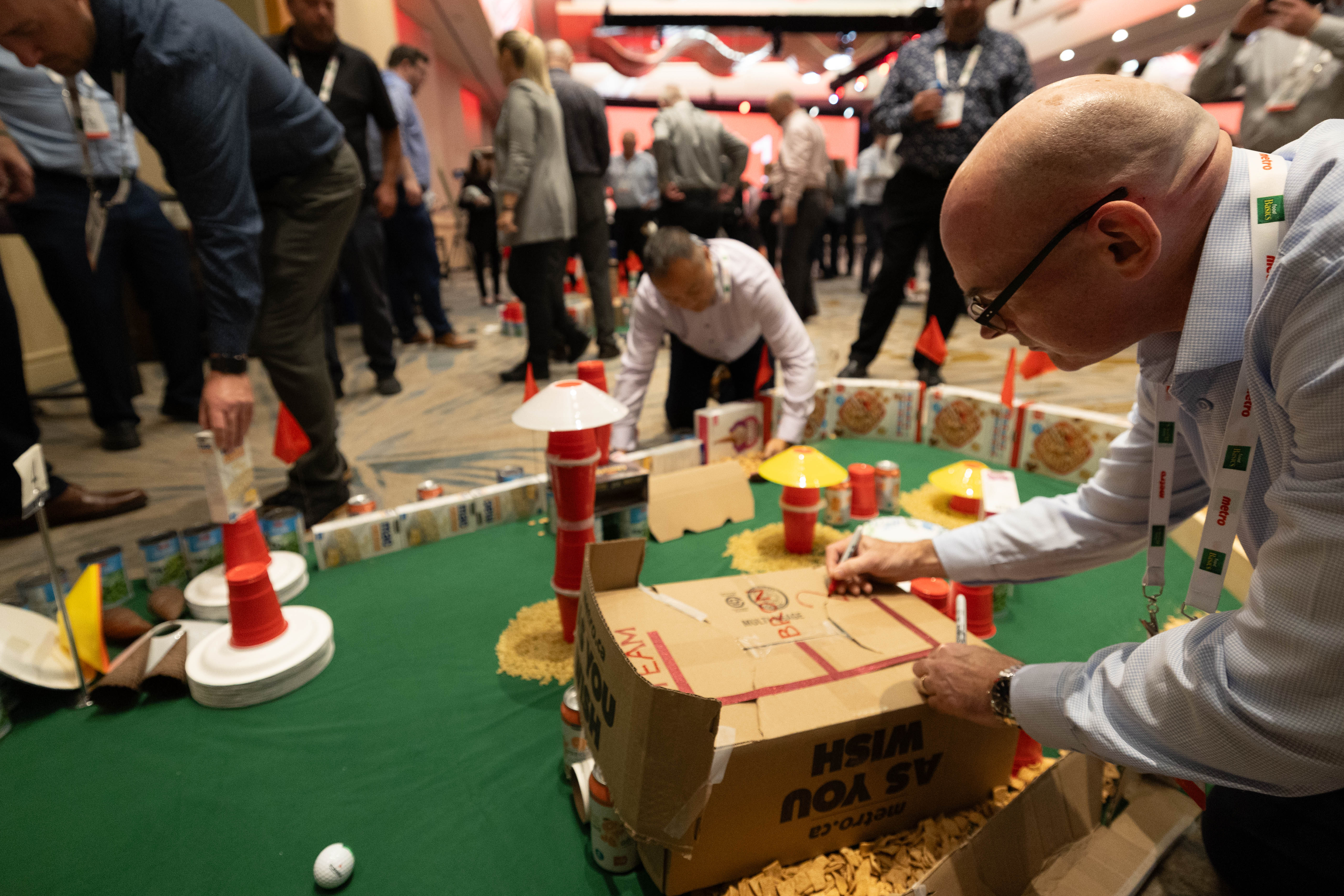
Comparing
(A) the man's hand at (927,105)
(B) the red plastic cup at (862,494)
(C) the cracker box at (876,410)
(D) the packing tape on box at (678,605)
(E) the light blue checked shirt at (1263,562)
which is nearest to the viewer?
(E) the light blue checked shirt at (1263,562)

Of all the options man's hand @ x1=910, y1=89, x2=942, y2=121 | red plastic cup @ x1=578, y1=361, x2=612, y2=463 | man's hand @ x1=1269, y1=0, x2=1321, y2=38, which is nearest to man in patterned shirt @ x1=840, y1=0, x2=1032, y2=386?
man's hand @ x1=910, y1=89, x2=942, y2=121

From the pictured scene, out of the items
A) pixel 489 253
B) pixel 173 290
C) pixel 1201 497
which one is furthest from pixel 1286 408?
pixel 489 253

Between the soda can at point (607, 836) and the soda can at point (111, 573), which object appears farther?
the soda can at point (111, 573)

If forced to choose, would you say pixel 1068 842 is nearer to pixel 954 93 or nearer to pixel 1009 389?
pixel 1009 389

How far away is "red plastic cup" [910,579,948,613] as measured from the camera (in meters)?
1.25

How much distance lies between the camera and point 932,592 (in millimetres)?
1251

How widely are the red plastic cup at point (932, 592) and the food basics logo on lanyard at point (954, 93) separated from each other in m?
2.25

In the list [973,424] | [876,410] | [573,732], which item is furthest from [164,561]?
[973,424]

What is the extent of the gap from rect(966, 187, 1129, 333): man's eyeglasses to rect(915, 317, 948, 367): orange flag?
2.03 m

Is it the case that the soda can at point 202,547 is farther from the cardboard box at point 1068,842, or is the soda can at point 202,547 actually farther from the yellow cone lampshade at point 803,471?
the cardboard box at point 1068,842

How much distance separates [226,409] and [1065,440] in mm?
2333

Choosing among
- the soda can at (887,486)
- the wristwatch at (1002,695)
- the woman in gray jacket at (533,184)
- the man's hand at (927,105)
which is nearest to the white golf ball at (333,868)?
the wristwatch at (1002,695)

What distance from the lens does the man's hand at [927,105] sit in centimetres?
273

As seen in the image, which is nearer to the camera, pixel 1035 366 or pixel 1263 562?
pixel 1263 562
